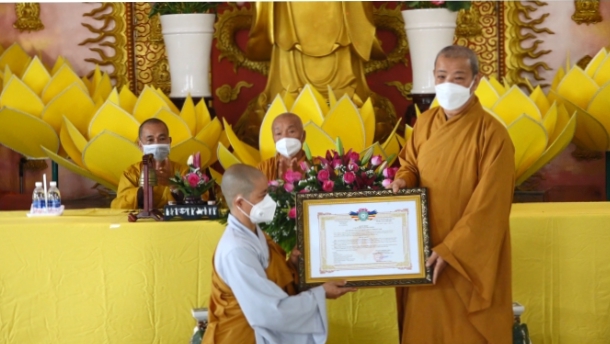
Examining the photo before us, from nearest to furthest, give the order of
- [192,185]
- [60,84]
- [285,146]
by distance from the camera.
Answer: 1. [192,185]
2. [285,146]
3. [60,84]

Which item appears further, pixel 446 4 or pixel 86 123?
pixel 446 4

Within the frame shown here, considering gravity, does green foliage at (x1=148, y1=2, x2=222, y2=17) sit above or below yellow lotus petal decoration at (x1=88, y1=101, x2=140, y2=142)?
above

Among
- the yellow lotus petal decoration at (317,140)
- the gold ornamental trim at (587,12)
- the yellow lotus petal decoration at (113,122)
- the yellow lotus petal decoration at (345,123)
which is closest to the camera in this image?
the yellow lotus petal decoration at (317,140)

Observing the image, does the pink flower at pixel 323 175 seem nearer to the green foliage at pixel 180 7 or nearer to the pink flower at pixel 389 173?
the pink flower at pixel 389 173

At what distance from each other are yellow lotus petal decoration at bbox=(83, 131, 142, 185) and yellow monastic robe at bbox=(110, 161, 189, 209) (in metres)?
0.33

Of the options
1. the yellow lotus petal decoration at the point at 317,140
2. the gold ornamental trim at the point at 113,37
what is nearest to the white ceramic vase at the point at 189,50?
the gold ornamental trim at the point at 113,37

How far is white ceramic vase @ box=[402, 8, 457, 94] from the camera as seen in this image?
19.8 ft

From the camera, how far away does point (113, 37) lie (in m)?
6.84

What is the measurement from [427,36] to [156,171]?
2024 mm

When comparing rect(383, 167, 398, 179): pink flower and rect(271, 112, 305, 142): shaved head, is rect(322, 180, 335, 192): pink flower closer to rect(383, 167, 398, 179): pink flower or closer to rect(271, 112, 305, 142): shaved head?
rect(383, 167, 398, 179): pink flower

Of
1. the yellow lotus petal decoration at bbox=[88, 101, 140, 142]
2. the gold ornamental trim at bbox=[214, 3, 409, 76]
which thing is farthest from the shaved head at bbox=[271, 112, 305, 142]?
the gold ornamental trim at bbox=[214, 3, 409, 76]

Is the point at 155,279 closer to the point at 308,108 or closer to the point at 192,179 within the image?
the point at 192,179

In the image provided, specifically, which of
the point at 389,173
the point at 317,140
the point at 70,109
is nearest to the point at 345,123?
the point at 317,140

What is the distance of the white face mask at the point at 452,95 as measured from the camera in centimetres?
344
